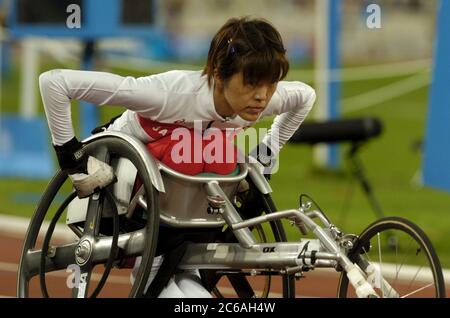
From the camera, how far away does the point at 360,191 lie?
1361cm

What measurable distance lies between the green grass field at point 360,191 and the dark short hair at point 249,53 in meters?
4.00

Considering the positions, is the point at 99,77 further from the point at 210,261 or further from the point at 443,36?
the point at 443,36

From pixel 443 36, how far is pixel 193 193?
127 inches

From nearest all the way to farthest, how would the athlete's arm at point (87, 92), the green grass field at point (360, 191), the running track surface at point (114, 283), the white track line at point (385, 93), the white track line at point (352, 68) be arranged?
the athlete's arm at point (87, 92) → the running track surface at point (114, 283) → the green grass field at point (360, 191) → the white track line at point (385, 93) → the white track line at point (352, 68)

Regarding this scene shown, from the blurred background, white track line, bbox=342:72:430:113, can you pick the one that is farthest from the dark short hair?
white track line, bbox=342:72:430:113

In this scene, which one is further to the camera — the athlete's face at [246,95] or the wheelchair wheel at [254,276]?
the wheelchair wheel at [254,276]

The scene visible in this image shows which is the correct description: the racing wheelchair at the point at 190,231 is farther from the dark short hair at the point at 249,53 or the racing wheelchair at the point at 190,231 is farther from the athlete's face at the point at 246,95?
the dark short hair at the point at 249,53

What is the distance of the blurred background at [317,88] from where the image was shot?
1127 centimetres

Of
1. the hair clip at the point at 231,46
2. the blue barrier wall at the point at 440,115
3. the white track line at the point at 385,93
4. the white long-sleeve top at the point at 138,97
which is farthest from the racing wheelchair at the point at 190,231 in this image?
the white track line at the point at 385,93

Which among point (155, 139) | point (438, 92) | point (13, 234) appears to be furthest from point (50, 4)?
point (155, 139)

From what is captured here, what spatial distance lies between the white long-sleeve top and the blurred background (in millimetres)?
1217

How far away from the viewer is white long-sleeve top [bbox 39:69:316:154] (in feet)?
17.3

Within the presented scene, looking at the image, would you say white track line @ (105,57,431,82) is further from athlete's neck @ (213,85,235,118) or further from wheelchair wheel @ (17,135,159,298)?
athlete's neck @ (213,85,235,118)

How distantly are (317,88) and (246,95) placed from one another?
16.1 m
